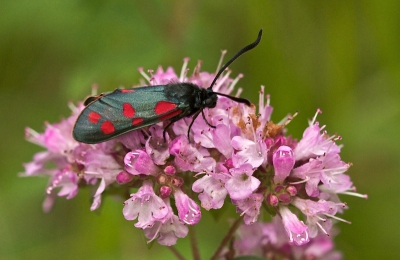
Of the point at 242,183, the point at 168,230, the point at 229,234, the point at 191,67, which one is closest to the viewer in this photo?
the point at 242,183

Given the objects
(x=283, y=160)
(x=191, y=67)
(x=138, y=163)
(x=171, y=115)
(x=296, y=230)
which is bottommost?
(x=296, y=230)

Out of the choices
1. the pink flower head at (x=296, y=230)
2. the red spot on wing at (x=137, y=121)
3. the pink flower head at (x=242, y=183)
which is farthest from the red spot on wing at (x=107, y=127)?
the pink flower head at (x=296, y=230)

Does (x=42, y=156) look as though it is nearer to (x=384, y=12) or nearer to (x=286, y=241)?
(x=286, y=241)

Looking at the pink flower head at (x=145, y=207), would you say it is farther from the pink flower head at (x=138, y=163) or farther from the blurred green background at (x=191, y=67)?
the blurred green background at (x=191, y=67)

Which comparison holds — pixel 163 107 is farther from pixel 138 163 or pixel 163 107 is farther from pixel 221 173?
pixel 221 173

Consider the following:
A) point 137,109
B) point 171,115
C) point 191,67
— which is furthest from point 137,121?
point 191,67
